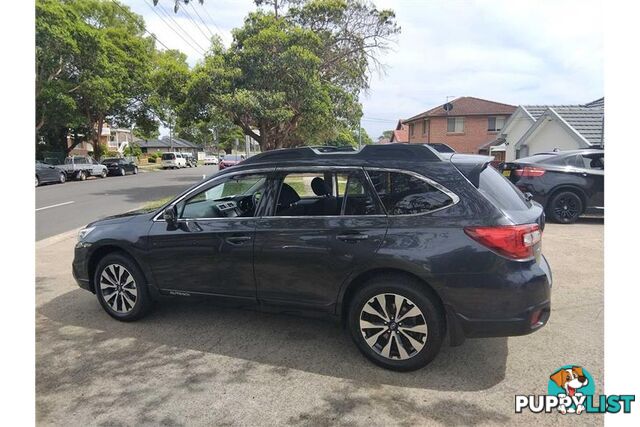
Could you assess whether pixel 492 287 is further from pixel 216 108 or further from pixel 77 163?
pixel 77 163

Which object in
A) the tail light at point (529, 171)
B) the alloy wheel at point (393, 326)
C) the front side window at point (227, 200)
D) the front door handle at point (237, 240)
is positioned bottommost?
the alloy wheel at point (393, 326)

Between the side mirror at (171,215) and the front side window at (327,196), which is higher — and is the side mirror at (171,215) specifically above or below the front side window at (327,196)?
below

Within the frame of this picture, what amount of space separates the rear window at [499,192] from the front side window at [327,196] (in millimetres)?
859

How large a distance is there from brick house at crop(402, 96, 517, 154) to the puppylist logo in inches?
1453

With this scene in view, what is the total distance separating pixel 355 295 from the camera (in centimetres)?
355

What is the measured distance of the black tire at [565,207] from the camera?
31.0 feet

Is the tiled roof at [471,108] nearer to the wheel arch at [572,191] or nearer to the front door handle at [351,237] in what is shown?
the wheel arch at [572,191]

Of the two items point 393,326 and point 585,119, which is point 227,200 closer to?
point 393,326

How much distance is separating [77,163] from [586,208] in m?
27.7

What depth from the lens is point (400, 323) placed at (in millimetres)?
3369

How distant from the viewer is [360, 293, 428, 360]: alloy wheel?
10.9ft

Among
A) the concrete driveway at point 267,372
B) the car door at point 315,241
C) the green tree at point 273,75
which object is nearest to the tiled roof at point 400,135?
the green tree at point 273,75

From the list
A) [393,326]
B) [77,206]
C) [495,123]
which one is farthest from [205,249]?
[495,123]

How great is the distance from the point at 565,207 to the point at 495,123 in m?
32.1
